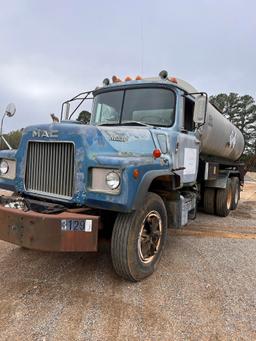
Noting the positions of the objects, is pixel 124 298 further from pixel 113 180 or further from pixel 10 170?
pixel 10 170

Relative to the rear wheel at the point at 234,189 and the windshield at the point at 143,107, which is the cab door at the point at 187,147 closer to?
the windshield at the point at 143,107

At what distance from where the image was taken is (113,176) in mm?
3172

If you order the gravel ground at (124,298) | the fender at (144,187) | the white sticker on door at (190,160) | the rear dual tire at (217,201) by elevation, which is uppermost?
the white sticker on door at (190,160)

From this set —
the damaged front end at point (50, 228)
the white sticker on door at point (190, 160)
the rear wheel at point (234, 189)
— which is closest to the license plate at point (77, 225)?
the damaged front end at point (50, 228)

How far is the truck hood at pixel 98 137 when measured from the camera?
131 inches

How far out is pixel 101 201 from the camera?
322cm

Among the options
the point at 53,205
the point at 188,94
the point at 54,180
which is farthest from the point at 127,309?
the point at 188,94

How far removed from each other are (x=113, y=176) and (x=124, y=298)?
1.33 metres

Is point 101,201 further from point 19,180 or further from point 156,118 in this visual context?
point 156,118

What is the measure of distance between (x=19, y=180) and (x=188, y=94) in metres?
2.85

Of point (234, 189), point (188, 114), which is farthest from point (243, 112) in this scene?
point (188, 114)

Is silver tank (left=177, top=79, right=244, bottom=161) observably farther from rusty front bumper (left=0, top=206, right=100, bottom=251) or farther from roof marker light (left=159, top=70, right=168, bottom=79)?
rusty front bumper (left=0, top=206, right=100, bottom=251)

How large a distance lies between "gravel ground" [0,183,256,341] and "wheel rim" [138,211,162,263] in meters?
0.29

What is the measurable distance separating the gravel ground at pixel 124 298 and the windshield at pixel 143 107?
80.4 inches
